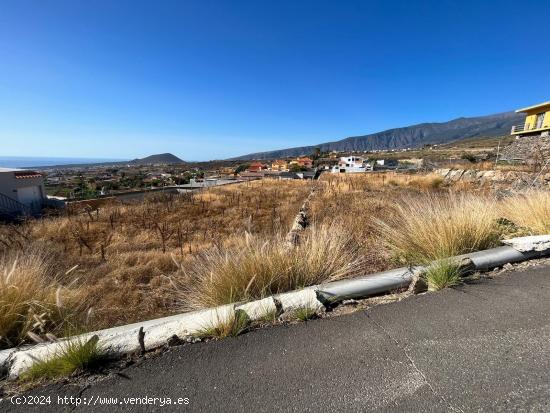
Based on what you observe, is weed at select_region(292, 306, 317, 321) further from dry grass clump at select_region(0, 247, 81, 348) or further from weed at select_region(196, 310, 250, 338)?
dry grass clump at select_region(0, 247, 81, 348)

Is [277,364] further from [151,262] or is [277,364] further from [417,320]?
[151,262]

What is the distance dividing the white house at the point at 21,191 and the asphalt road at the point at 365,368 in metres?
25.5

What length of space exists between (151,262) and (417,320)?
16.4 ft

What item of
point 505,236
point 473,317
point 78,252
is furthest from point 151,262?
point 505,236

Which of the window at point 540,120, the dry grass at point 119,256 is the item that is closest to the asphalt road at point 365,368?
the dry grass at point 119,256

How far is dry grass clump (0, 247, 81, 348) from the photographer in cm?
224

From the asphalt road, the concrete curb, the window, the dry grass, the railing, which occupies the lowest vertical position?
the railing

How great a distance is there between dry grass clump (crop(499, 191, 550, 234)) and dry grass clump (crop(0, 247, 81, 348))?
20.7 feet

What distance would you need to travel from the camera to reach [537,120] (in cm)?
3031

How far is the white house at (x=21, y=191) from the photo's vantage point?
21562mm

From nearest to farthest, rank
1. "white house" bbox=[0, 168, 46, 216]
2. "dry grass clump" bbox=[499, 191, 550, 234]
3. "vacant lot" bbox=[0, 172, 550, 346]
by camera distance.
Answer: "vacant lot" bbox=[0, 172, 550, 346] → "dry grass clump" bbox=[499, 191, 550, 234] → "white house" bbox=[0, 168, 46, 216]

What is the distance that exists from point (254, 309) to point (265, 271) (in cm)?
67

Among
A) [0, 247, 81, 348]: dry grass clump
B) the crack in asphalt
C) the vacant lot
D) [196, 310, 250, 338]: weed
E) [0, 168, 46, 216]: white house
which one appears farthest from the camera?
[0, 168, 46, 216]: white house

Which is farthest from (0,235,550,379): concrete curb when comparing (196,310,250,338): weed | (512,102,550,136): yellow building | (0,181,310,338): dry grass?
(512,102,550,136): yellow building
